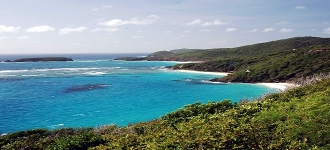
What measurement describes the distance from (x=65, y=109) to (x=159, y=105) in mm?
15604

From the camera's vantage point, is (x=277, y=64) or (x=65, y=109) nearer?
(x=65, y=109)

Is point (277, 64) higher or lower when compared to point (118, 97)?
higher

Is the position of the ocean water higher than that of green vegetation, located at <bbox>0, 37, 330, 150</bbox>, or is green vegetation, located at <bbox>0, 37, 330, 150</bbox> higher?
green vegetation, located at <bbox>0, 37, 330, 150</bbox>

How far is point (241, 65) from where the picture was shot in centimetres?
10156

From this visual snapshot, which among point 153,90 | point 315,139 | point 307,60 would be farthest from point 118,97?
point 307,60

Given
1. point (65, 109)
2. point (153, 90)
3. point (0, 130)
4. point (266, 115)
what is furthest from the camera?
point (153, 90)

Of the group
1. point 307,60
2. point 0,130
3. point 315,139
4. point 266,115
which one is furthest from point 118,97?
point 307,60

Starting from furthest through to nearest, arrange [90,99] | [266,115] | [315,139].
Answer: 1. [90,99]
2. [266,115]
3. [315,139]

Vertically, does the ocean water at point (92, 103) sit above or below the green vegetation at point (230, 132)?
below

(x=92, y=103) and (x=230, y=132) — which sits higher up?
(x=230, y=132)

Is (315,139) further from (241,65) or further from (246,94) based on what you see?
(241,65)

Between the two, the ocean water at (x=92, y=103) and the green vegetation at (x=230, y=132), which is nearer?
the green vegetation at (x=230, y=132)

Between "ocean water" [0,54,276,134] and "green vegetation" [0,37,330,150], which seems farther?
"ocean water" [0,54,276,134]

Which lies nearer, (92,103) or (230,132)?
(230,132)
